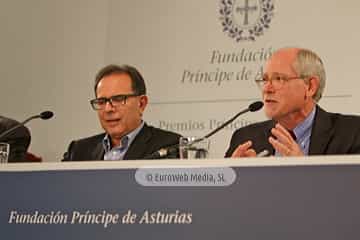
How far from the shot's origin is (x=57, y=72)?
5.18m

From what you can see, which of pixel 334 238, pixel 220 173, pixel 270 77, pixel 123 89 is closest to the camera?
pixel 334 238

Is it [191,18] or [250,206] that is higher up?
[191,18]

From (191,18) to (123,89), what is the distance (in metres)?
1.26

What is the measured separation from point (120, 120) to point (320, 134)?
3.44 feet

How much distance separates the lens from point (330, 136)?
2.99 m

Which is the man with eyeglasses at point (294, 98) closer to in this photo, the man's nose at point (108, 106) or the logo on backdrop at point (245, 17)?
the man's nose at point (108, 106)

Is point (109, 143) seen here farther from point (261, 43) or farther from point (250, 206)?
point (250, 206)

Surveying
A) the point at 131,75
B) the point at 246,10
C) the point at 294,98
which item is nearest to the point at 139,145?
the point at 131,75

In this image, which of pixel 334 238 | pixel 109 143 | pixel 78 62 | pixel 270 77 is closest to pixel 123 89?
pixel 109 143

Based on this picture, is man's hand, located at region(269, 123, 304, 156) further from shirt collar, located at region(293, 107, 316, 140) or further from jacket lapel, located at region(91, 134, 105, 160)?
jacket lapel, located at region(91, 134, 105, 160)

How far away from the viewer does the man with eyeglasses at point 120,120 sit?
3.56m

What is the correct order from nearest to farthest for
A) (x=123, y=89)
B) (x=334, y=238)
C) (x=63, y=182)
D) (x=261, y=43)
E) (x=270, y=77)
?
(x=334, y=238) < (x=63, y=182) < (x=270, y=77) < (x=123, y=89) < (x=261, y=43)

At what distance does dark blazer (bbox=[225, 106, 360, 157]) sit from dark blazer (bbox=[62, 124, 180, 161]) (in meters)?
0.40

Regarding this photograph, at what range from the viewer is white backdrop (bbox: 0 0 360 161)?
438 cm
